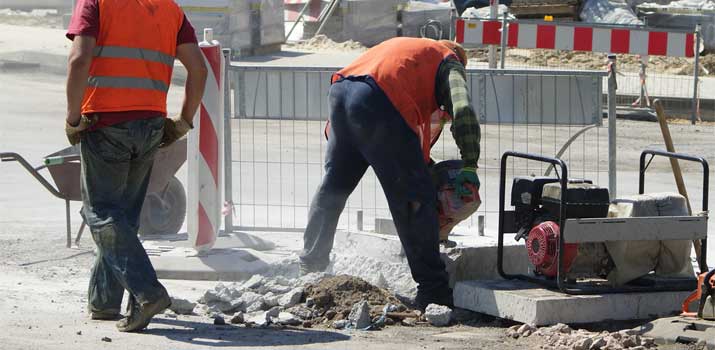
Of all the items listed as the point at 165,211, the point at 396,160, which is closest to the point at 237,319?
the point at 396,160

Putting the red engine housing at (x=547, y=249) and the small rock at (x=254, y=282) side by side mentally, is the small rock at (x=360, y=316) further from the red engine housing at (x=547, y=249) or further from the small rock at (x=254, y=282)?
the red engine housing at (x=547, y=249)

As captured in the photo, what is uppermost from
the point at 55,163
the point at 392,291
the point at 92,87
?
the point at 92,87

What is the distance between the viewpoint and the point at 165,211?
9320 millimetres

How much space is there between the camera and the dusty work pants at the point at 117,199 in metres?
6.27

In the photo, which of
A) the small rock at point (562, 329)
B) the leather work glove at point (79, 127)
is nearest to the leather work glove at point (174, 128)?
the leather work glove at point (79, 127)

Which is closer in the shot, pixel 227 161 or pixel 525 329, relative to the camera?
pixel 525 329

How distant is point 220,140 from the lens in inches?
335

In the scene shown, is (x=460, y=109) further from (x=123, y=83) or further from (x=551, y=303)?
(x=123, y=83)

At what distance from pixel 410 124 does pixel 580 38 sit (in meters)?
11.1

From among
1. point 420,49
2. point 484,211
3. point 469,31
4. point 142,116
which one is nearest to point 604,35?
point 469,31

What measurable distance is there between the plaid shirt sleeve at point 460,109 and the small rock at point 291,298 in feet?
3.83

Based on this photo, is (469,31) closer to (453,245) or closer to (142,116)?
(453,245)

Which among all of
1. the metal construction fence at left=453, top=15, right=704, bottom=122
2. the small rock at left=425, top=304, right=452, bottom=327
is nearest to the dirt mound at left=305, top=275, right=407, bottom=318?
the small rock at left=425, top=304, right=452, bottom=327

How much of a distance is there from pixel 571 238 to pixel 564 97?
2.96 meters
